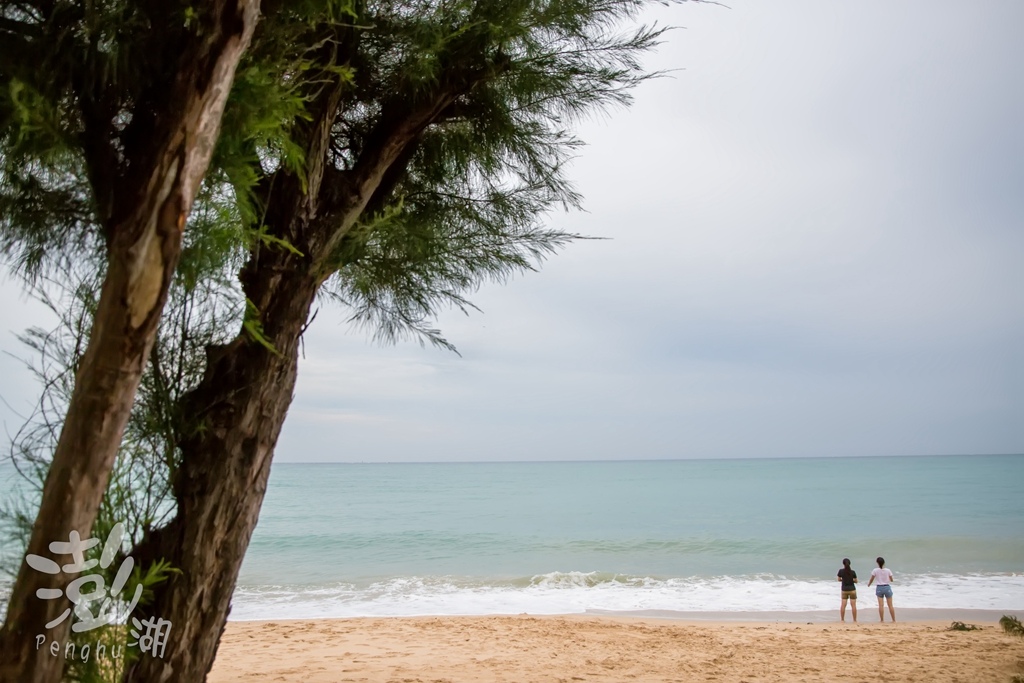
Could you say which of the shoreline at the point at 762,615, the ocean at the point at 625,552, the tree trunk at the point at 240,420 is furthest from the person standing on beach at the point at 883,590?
the tree trunk at the point at 240,420

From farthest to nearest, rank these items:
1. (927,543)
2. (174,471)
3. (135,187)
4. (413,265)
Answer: (927,543) < (413,265) < (174,471) < (135,187)

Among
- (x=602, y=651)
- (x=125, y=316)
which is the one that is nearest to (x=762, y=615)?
(x=602, y=651)

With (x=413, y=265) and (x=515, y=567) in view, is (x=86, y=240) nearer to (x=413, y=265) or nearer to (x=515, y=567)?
(x=413, y=265)

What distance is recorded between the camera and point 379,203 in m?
3.33

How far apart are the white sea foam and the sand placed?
7.69ft

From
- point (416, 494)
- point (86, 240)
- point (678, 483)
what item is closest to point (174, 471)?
point (86, 240)

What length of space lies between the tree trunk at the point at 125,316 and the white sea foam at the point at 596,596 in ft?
38.5

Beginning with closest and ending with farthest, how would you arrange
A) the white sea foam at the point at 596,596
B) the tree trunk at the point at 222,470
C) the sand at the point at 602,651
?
the tree trunk at the point at 222,470
the sand at the point at 602,651
the white sea foam at the point at 596,596

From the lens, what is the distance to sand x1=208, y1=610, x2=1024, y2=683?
7.61 meters

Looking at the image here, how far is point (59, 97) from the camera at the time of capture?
206cm

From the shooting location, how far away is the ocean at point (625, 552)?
47.4 ft

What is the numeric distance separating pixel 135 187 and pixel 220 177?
8.5 inches

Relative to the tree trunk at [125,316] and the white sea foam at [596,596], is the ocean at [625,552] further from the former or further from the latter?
the tree trunk at [125,316]

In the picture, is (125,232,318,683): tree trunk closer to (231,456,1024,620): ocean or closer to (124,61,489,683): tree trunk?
(124,61,489,683): tree trunk
